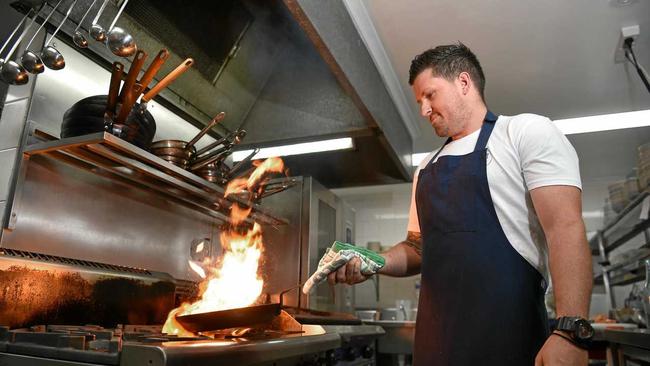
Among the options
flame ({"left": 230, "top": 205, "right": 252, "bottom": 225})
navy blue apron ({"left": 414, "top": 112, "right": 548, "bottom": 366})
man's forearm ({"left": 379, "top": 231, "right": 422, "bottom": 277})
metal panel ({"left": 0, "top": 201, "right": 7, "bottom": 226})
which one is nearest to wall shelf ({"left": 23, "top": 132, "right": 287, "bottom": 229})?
flame ({"left": 230, "top": 205, "right": 252, "bottom": 225})

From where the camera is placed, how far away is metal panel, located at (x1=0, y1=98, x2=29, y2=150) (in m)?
1.69

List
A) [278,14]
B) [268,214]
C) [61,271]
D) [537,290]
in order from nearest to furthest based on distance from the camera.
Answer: [537,290]
[61,271]
[278,14]
[268,214]

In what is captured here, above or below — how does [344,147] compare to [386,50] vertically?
below

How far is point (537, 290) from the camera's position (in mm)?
1345

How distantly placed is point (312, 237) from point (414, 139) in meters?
1.84

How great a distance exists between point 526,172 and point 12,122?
5.87 feet

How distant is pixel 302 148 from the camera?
3176 millimetres

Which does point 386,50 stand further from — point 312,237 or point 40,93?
point 40,93

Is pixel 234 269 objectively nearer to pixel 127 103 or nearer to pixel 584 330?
pixel 127 103

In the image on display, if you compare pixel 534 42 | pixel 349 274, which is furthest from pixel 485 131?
pixel 534 42

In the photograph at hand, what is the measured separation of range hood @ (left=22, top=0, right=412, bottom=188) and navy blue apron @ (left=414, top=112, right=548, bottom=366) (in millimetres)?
878

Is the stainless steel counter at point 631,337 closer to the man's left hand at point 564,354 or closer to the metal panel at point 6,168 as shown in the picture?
the man's left hand at point 564,354

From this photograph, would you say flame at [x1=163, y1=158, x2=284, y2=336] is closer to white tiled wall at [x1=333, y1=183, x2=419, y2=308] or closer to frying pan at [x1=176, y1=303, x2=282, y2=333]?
frying pan at [x1=176, y1=303, x2=282, y2=333]

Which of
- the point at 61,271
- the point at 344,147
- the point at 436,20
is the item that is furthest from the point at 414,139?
the point at 61,271
